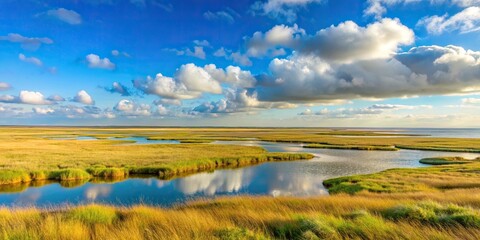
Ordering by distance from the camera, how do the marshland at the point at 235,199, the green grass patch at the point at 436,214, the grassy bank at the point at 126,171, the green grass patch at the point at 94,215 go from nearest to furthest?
the marshland at the point at 235,199 < the green grass patch at the point at 436,214 < the green grass patch at the point at 94,215 < the grassy bank at the point at 126,171

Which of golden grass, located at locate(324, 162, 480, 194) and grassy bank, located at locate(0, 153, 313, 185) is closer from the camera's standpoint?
golden grass, located at locate(324, 162, 480, 194)

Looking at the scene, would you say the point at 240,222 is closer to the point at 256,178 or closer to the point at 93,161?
the point at 256,178

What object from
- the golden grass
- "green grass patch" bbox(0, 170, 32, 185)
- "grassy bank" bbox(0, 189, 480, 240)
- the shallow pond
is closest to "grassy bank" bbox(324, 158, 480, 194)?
the golden grass

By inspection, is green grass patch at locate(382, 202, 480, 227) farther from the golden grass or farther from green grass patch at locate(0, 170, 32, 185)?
green grass patch at locate(0, 170, 32, 185)

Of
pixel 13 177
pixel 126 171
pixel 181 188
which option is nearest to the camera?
pixel 181 188

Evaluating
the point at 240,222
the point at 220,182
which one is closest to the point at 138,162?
the point at 220,182

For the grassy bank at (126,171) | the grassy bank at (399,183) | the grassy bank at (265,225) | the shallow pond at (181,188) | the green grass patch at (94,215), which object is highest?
the grassy bank at (265,225)

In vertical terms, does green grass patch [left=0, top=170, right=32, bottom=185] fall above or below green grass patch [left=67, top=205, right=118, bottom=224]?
below

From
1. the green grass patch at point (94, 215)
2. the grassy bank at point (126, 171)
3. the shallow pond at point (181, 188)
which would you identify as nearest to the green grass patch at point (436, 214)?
the green grass patch at point (94, 215)

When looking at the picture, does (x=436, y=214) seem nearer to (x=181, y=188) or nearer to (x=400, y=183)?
(x=400, y=183)

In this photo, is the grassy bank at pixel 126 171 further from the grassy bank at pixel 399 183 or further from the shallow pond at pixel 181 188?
the grassy bank at pixel 399 183

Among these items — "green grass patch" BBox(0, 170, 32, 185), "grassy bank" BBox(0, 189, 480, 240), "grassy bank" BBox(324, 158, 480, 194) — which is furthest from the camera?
"green grass patch" BBox(0, 170, 32, 185)

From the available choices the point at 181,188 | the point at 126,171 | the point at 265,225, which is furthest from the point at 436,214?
the point at 126,171

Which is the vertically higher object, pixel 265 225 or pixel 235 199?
pixel 265 225
